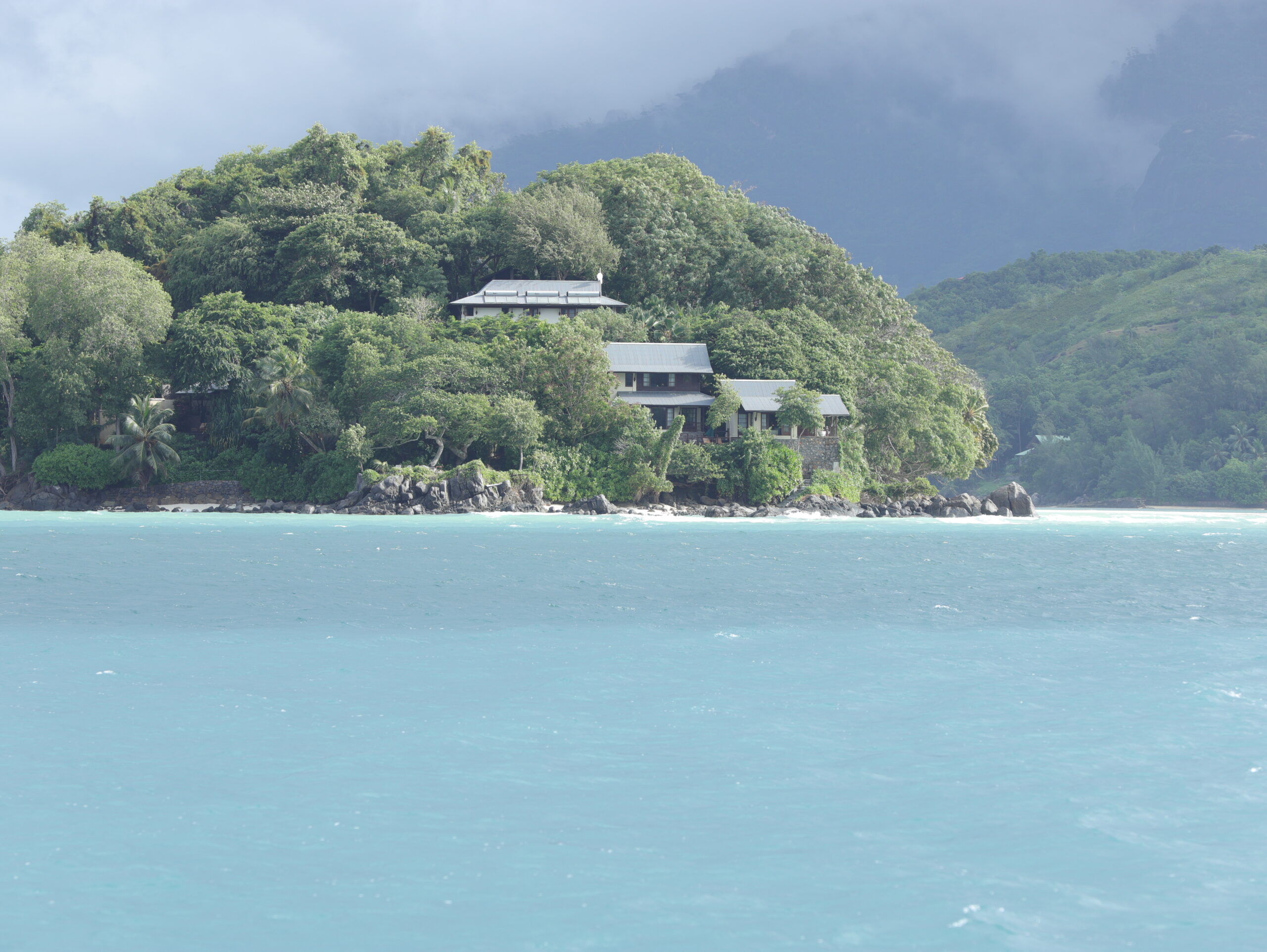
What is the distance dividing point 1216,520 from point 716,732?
2027 inches

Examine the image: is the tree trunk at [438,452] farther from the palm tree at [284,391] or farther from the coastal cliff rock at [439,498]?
the palm tree at [284,391]

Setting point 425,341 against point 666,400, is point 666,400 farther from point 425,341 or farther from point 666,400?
point 425,341

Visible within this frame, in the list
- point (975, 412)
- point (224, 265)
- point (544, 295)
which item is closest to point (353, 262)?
point (224, 265)

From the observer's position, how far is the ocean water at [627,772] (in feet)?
21.4

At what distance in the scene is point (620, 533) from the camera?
Result: 1369 inches

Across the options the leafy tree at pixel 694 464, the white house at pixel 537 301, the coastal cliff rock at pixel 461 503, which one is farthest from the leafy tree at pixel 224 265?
the leafy tree at pixel 694 464

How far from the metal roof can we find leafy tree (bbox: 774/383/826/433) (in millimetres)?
3455

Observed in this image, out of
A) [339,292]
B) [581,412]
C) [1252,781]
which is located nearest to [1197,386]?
[581,412]

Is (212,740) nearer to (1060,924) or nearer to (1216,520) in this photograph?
(1060,924)

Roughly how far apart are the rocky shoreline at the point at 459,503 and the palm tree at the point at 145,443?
1.12m

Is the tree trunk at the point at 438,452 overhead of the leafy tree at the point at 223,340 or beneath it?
beneath

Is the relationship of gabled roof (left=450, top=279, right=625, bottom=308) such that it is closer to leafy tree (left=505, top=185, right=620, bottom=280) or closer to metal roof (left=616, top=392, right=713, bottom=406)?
leafy tree (left=505, top=185, right=620, bottom=280)

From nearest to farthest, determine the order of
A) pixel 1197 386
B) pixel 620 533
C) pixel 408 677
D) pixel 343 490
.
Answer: pixel 408 677 < pixel 620 533 < pixel 343 490 < pixel 1197 386

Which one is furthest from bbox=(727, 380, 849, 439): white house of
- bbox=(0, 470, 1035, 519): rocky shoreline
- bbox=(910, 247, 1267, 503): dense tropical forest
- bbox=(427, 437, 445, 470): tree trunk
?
bbox=(910, 247, 1267, 503): dense tropical forest
